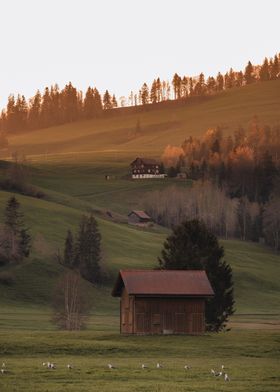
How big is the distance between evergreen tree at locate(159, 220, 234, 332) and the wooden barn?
726 centimetres

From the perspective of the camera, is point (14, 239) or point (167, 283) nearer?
point (167, 283)

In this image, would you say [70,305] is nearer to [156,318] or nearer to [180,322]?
[156,318]

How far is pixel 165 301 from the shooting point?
2926 inches

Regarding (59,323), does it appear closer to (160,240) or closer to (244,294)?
(244,294)

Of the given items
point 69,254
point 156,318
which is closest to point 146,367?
point 156,318

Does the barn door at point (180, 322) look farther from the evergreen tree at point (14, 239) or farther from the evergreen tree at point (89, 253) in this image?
the evergreen tree at point (89, 253)

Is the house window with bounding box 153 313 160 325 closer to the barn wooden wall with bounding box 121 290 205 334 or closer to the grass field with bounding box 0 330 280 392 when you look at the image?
the barn wooden wall with bounding box 121 290 205 334

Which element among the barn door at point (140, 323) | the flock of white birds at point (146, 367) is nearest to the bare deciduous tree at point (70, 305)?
the barn door at point (140, 323)

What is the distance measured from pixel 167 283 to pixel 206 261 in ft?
34.1

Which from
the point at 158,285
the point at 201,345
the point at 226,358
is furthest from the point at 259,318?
the point at 226,358

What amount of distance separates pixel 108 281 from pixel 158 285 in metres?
62.1

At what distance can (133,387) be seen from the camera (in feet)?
135

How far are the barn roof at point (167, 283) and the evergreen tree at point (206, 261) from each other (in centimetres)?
769

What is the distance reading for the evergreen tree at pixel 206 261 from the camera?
8194 centimetres
